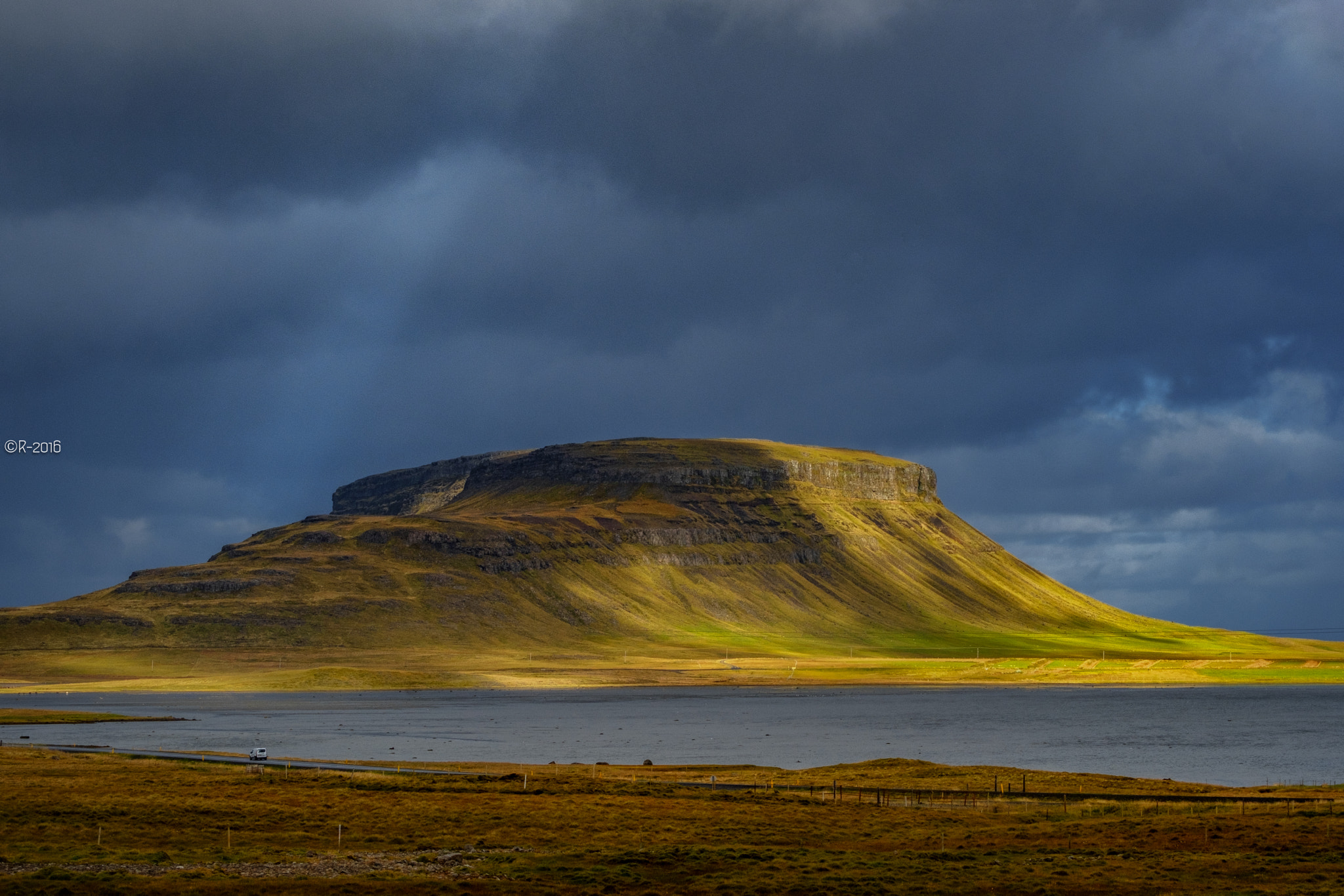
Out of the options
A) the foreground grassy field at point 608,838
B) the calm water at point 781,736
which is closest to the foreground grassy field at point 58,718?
the calm water at point 781,736

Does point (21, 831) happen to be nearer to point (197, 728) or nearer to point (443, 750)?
point (443, 750)

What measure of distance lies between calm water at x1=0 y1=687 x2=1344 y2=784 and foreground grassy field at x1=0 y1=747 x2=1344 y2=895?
28421mm

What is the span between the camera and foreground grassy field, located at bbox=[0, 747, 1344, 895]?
49125mm

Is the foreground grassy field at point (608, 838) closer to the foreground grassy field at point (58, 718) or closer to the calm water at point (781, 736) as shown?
the calm water at point (781, 736)

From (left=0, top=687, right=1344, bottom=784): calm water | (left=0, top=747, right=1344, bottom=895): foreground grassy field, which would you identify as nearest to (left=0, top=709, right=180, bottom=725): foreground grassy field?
(left=0, top=687, right=1344, bottom=784): calm water

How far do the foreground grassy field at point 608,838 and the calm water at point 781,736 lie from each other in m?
28.4

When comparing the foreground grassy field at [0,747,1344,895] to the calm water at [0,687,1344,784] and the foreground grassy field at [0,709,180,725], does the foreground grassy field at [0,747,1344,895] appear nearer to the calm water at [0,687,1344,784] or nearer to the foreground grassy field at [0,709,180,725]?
the calm water at [0,687,1344,784]

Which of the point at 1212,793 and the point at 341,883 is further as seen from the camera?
the point at 1212,793

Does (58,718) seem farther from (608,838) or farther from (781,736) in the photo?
(608,838)

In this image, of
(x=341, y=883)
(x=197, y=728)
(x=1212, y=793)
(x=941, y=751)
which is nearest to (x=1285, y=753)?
(x=941, y=751)

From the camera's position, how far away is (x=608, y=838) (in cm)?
6188

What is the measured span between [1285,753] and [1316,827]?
67222mm

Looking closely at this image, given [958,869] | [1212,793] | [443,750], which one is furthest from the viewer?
[443,750]

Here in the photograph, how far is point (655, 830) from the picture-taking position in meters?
64.1
